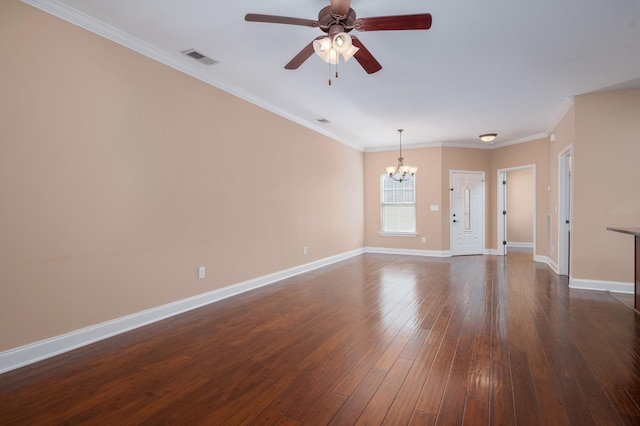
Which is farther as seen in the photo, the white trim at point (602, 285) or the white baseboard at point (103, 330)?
the white trim at point (602, 285)

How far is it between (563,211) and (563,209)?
A: 4cm

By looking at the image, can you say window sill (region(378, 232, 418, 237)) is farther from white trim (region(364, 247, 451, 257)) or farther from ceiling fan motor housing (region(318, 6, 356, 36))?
ceiling fan motor housing (region(318, 6, 356, 36))

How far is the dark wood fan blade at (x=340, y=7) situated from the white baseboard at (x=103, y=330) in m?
3.30

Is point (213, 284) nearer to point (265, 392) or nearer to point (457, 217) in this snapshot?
point (265, 392)

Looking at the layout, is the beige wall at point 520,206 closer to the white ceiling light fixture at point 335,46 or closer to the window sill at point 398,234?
the window sill at point 398,234

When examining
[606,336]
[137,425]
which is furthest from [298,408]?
[606,336]

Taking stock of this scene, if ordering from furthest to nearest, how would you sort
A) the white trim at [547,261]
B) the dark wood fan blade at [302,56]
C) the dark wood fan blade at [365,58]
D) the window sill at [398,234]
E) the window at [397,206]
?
the window at [397,206]
the window sill at [398,234]
the white trim at [547,261]
the dark wood fan blade at [302,56]
the dark wood fan blade at [365,58]

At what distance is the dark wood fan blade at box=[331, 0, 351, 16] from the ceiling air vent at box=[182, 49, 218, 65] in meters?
1.96

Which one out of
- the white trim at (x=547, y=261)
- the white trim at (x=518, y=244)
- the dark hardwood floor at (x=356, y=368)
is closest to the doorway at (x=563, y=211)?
the white trim at (x=547, y=261)

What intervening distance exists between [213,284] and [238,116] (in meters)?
2.36

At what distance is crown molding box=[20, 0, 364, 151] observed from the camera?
2660 millimetres

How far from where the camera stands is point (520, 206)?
31.9 feet

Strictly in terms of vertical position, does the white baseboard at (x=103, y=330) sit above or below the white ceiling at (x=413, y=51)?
below

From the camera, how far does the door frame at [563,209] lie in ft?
18.3
